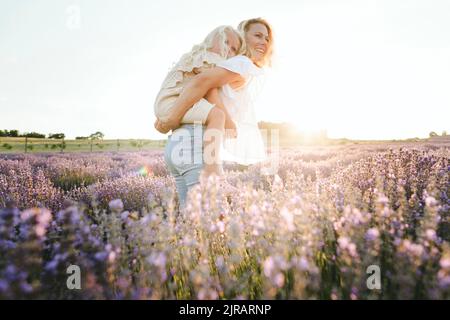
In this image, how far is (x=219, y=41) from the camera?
116 inches

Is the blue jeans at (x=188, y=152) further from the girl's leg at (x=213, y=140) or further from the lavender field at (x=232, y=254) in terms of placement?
the lavender field at (x=232, y=254)

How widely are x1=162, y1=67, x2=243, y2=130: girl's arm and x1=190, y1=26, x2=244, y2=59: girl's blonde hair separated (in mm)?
244

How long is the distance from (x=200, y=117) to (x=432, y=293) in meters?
1.99

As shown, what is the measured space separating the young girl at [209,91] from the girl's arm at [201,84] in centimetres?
6

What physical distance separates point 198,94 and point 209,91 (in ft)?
0.48

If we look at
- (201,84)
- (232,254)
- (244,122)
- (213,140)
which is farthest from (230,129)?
(232,254)

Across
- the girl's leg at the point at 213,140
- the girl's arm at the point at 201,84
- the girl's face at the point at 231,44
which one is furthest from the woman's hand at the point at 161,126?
the girl's face at the point at 231,44

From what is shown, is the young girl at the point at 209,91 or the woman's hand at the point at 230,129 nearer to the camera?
the young girl at the point at 209,91

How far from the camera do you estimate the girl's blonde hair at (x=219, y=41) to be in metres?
2.92

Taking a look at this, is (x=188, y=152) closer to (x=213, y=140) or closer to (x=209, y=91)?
(x=213, y=140)

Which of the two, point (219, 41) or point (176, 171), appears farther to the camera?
point (176, 171)

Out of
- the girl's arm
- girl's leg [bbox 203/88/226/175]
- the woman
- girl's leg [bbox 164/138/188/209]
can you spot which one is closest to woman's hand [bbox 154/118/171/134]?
the woman
